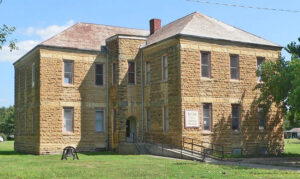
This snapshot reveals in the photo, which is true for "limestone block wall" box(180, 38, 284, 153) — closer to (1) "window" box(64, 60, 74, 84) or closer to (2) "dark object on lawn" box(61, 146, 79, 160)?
(2) "dark object on lawn" box(61, 146, 79, 160)

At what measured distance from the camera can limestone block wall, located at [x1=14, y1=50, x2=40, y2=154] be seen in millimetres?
29844

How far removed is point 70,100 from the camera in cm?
2969

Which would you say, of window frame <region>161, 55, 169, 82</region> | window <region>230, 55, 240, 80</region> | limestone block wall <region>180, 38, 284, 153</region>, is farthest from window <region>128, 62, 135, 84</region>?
window <region>230, 55, 240, 80</region>

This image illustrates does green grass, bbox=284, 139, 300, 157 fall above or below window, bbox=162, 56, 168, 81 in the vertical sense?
below

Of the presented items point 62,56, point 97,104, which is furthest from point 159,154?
point 62,56

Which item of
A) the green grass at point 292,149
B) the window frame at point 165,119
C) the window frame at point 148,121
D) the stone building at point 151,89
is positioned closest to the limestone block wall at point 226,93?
the stone building at point 151,89

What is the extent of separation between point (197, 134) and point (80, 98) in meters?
8.96

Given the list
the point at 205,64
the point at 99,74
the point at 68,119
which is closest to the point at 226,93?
the point at 205,64

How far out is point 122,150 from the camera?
28312mm

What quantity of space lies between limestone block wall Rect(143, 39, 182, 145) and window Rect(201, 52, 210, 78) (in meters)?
1.90

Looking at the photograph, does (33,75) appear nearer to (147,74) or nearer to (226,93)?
(147,74)

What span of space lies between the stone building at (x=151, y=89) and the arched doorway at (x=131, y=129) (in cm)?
7

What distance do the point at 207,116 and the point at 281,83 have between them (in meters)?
5.00

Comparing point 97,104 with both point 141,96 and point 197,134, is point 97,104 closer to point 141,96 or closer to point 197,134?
point 141,96
